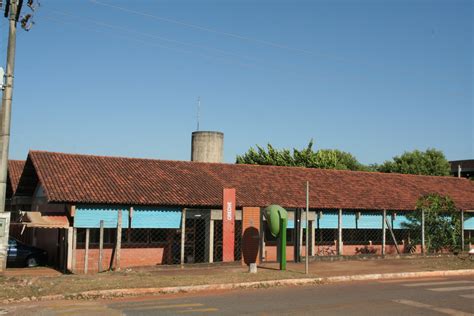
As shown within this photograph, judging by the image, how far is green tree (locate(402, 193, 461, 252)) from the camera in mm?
21594

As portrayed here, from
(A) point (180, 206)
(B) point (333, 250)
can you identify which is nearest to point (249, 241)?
(A) point (180, 206)

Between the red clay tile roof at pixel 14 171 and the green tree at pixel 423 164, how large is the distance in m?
28.7

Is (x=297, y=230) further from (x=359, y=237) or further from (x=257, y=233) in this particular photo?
(x=359, y=237)

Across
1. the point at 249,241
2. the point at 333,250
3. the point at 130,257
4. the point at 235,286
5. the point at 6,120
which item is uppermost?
the point at 6,120

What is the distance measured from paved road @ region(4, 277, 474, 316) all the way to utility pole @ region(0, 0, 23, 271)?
4.95 metres

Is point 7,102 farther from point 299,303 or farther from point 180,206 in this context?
point 299,303

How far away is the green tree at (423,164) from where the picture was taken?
42844mm

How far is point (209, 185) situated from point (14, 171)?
13985 mm

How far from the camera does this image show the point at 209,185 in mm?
21953

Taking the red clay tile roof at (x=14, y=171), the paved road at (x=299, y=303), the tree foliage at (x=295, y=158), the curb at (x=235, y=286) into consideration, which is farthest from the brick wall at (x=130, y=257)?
the tree foliage at (x=295, y=158)

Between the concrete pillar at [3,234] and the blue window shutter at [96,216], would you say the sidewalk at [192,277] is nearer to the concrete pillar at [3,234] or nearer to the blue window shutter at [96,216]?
the concrete pillar at [3,234]

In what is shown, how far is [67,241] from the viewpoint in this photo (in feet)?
59.7

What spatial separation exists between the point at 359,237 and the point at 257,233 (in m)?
8.76

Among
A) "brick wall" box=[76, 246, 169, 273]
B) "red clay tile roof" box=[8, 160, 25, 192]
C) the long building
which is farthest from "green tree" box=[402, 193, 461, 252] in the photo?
"red clay tile roof" box=[8, 160, 25, 192]
